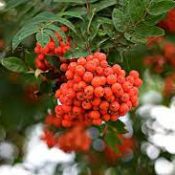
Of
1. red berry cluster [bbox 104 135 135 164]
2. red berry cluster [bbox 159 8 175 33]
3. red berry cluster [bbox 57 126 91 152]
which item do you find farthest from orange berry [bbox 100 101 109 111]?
red berry cluster [bbox 104 135 135 164]

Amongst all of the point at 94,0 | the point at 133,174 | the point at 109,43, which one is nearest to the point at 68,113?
the point at 109,43

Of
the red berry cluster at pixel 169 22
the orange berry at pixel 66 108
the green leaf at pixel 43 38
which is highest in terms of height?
the green leaf at pixel 43 38

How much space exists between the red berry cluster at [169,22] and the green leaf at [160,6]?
3.22ft

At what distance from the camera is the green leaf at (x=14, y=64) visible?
7.52 feet

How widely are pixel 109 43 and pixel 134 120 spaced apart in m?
1.80

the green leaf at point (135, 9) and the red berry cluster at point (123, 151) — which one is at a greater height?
the green leaf at point (135, 9)

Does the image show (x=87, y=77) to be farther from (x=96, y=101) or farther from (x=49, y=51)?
(x=49, y=51)

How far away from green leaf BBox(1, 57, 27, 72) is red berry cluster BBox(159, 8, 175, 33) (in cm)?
101

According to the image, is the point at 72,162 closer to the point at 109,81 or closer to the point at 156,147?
the point at 156,147

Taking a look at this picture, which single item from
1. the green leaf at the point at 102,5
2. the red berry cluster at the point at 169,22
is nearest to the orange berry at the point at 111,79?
the green leaf at the point at 102,5

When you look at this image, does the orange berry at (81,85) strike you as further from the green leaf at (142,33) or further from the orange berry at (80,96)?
the green leaf at (142,33)

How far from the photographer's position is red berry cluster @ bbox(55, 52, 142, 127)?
6.25 ft

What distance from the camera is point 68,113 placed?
197 cm

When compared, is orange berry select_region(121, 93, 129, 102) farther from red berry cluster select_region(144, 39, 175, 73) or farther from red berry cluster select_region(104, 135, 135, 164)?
red berry cluster select_region(104, 135, 135, 164)
